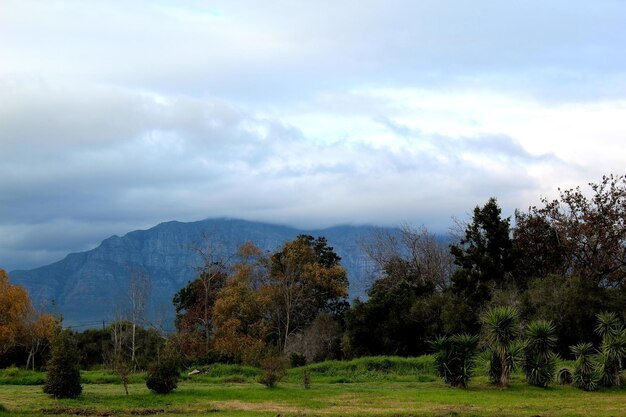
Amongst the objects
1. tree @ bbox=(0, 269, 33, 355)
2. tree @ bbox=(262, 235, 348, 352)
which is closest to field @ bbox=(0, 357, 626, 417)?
tree @ bbox=(0, 269, 33, 355)

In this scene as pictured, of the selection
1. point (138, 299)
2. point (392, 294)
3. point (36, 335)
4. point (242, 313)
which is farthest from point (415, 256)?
point (36, 335)

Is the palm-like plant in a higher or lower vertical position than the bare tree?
lower

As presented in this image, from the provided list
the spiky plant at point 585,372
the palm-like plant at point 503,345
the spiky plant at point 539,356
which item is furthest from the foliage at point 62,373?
the spiky plant at point 585,372

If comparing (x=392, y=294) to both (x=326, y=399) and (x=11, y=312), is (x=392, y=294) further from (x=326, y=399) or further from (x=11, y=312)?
(x=11, y=312)

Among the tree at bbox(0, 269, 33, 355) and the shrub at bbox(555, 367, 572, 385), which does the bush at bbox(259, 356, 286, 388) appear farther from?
the tree at bbox(0, 269, 33, 355)

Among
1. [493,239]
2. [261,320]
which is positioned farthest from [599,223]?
[261,320]

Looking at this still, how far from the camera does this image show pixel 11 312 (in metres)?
58.3

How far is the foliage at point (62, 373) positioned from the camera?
2833 cm

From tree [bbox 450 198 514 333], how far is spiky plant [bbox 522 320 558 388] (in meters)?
15.8

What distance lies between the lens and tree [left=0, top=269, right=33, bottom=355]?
57.2 meters

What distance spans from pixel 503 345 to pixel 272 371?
11.1 m

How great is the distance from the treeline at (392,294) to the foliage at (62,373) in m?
14.1

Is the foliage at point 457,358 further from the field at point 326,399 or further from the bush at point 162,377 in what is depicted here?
the bush at point 162,377

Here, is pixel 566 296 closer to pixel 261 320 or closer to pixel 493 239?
pixel 493 239
